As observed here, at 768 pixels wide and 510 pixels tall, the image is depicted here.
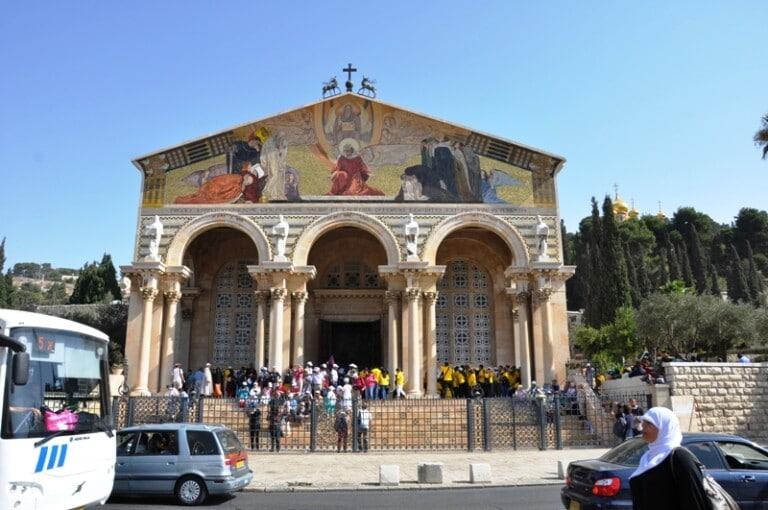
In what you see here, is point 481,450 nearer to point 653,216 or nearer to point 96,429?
point 96,429

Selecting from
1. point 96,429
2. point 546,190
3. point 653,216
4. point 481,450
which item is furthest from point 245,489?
point 653,216

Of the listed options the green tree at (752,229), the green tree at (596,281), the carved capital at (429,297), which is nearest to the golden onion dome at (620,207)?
the green tree at (752,229)

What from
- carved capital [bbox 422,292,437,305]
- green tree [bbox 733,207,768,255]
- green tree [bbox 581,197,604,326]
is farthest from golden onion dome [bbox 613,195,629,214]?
carved capital [bbox 422,292,437,305]

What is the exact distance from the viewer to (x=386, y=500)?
9945 mm

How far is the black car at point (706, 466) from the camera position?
6473 mm

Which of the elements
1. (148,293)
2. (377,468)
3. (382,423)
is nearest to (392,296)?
(382,423)

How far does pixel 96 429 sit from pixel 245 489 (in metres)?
4.32

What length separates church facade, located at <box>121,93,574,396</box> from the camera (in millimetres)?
22703

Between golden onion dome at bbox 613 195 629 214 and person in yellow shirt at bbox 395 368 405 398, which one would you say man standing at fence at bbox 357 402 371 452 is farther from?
golden onion dome at bbox 613 195 629 214

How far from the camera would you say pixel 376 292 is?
26.2 m

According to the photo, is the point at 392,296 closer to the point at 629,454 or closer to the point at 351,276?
the point at 351,276

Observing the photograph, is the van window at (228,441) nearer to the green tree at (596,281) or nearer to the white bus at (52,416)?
the white bus at (52,416)

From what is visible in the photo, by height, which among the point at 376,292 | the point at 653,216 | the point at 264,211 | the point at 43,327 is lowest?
the point at 43,327

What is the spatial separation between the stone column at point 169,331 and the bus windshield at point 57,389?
15.5 metres
